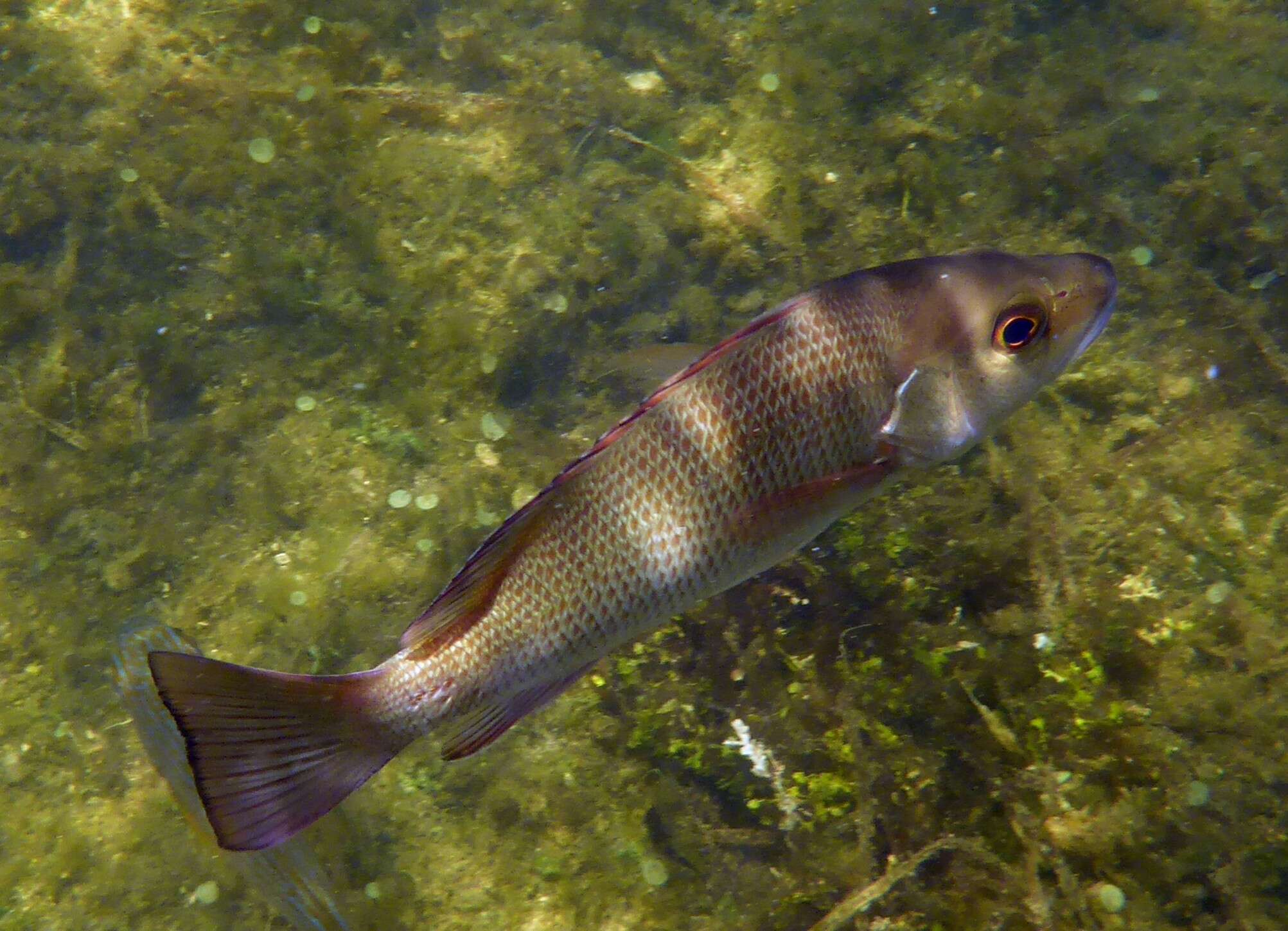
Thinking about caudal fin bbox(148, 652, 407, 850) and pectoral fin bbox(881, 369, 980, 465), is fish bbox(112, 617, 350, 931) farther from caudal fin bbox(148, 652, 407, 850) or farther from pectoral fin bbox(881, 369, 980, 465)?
pectoral fin bbox(881, 369, 980, 465)

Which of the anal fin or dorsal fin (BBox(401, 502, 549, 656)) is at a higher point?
dorsal fin (BBox(401, 502, 549, 656))

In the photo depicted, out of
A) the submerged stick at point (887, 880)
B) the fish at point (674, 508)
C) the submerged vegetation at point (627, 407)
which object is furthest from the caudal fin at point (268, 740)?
the submerged stick at point (887, 880)

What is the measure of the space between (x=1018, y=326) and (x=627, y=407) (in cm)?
261

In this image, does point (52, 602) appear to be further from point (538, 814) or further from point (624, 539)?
point (624, 539)

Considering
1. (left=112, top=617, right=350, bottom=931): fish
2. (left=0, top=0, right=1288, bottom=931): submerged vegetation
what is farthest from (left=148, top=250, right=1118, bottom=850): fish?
(left=112, top=617, right=350, bottom=931): fish

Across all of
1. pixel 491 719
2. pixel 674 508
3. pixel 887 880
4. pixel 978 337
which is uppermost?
pixel 978 337

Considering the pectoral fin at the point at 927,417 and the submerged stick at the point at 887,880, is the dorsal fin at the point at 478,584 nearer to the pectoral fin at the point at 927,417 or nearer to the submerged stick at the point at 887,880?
the pectoral fin at the point at 927,417

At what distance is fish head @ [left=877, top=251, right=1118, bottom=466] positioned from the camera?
2.31 metres

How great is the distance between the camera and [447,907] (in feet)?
10.8

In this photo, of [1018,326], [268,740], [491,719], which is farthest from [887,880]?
[268,740]

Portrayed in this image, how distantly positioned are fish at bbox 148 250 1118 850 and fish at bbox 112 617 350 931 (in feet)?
5.04

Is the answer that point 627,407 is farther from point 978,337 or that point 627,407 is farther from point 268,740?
point 268,740

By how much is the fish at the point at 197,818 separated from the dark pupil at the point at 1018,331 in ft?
11.4

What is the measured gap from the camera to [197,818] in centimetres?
326
